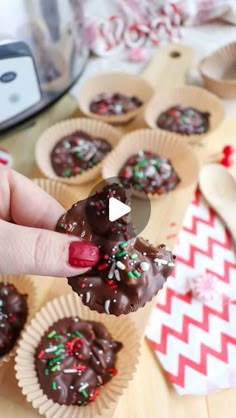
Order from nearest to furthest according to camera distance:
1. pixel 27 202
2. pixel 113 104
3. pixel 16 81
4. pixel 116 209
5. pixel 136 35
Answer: pixel 116 209 → pixel 27 202 → pixel 16 81 → pixel 113 104 → pixel 136 35

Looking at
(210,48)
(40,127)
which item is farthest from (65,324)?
(210,48)

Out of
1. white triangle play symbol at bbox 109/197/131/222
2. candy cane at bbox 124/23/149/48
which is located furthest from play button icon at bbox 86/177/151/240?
candy cane at bbox 124/23/149/48

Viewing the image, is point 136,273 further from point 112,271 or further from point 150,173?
point 150,173

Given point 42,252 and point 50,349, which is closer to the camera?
point 42,252

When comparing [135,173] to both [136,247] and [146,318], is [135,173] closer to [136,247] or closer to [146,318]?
[146,318]

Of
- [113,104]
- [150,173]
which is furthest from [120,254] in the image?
[113,104]

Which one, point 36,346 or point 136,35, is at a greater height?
point 136,35

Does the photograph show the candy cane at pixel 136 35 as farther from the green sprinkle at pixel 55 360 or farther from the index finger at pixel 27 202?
the green sprinkle at pixel 55 360

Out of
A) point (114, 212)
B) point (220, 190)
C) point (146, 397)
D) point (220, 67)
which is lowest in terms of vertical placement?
point (146, 397)
